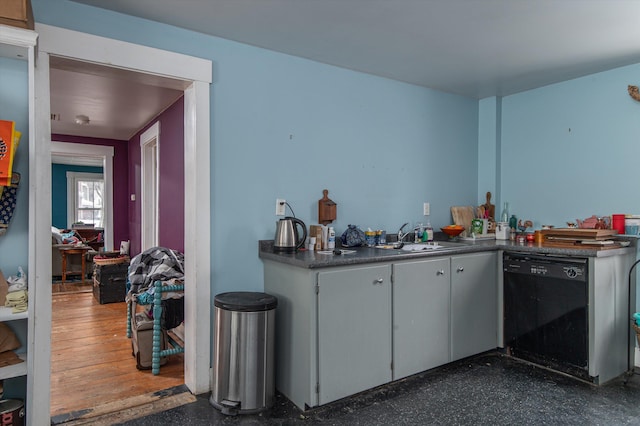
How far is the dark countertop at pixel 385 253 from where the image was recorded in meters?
2.32

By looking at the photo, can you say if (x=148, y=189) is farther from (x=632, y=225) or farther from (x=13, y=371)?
(x=632, y=225)

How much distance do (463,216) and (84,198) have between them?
31.7ft

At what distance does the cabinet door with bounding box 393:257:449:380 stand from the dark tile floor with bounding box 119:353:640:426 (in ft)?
0.42

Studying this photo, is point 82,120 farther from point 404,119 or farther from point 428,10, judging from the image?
point 428,10

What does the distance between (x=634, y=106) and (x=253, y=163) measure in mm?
2851

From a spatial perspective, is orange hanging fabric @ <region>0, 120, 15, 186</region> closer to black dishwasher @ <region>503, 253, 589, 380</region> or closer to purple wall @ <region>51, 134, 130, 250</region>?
black dishwasher @ <region>503, 253, 589, 380</region>

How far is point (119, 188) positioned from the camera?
261 inches

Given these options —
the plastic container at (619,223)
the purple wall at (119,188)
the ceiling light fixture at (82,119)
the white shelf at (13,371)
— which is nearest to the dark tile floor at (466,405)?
the white shelf at (13,371)

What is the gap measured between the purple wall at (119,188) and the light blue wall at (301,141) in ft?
15.6

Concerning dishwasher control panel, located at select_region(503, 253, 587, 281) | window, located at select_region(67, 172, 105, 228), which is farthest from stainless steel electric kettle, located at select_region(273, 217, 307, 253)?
window, located at select_region(67, 172, 105, 228)

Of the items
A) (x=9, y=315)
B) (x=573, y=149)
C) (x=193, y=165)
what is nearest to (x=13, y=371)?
(x=9, y=315)

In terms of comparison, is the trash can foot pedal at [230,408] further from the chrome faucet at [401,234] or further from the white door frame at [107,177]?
the white door frame at [107,177]

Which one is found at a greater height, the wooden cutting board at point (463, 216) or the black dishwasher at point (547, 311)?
the wooden cutting board at point (463, 216)

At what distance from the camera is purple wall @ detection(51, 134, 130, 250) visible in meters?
6.58
